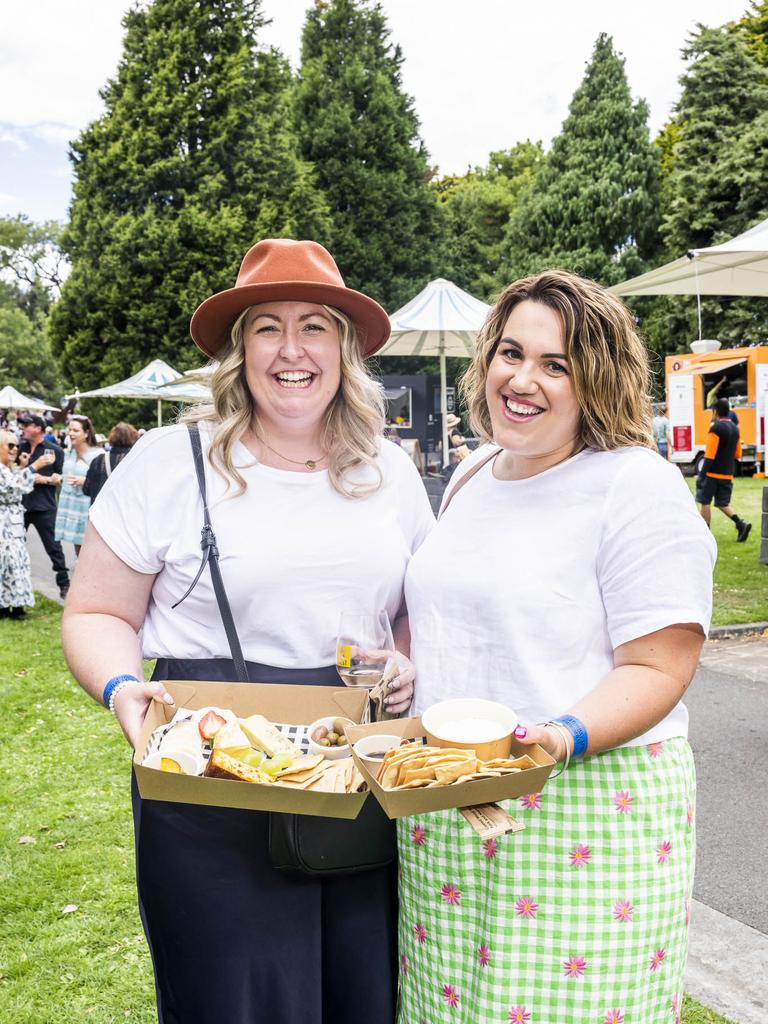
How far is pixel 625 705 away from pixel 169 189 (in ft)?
99.1

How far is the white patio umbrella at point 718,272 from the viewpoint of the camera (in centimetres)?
807

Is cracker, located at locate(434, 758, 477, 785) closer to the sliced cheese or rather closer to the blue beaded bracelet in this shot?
the blue beaded bracelet

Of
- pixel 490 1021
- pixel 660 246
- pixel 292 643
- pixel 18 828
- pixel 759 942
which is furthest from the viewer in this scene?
pixel 660 246

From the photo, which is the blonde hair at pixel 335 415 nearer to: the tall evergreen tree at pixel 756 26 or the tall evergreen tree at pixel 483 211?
the tall evergreen tree at pixel 483 211

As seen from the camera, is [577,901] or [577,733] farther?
[577,901]

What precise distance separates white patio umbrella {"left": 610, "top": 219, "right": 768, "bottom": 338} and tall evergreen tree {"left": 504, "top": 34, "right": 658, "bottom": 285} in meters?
25.6

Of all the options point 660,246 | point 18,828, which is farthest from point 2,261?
point 18,828

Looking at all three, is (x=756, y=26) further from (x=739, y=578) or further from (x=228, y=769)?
(x=228, y=769)

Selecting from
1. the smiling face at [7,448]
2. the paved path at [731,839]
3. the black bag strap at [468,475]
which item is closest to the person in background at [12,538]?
the smiling face at [7,448]

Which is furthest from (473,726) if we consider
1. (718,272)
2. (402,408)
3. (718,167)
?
(718,167)

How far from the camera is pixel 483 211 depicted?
43.3 meters

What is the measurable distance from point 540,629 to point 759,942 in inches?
91.9

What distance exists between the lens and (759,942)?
10.9ft

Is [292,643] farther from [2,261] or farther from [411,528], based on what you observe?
[2,261]
